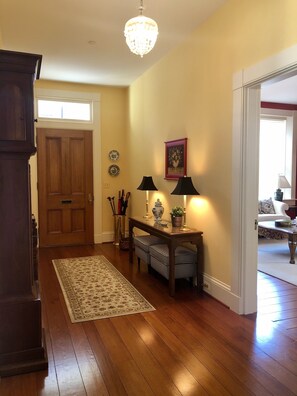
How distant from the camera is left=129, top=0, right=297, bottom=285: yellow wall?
107 inches

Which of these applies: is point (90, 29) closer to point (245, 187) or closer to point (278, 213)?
point (245, 187)

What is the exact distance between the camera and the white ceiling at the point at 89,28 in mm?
3221

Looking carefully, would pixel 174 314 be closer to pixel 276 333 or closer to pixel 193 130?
pixel 276 333

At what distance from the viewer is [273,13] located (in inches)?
102

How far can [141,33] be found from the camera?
257 cm

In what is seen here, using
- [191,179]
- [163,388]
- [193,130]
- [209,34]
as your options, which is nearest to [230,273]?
[191,179]

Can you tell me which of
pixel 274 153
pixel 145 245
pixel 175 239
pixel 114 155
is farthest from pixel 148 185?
pixel 274 153

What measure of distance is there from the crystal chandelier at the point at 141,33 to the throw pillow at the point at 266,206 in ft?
16.4

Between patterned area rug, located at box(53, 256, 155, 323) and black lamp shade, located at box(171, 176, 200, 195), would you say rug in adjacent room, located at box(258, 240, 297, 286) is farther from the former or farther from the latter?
patterned area rug, located at box(53, 256, 155, 323)

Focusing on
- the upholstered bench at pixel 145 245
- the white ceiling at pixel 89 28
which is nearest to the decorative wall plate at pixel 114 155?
the white ceiling at pixel 89 28

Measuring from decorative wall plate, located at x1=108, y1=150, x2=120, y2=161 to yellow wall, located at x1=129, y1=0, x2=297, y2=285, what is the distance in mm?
1683

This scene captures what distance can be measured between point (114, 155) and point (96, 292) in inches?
130

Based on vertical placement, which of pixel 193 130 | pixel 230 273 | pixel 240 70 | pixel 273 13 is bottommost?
pixel 230 273

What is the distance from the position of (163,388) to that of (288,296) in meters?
2.12
